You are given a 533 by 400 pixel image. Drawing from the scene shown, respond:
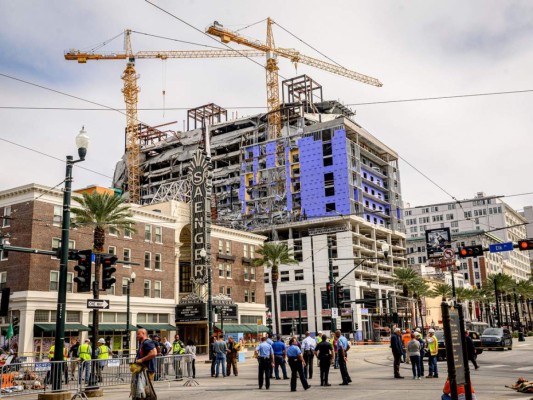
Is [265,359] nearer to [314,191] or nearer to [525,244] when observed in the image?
[525,244]

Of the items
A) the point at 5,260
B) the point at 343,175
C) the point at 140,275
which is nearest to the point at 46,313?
the point at 5,260

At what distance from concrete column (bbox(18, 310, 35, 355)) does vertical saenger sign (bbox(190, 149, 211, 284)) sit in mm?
17962

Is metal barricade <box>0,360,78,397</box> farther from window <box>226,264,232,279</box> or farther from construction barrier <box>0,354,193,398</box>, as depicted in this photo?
window <box>226,264,232,279</box>

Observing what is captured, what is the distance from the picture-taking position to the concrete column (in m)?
45.7

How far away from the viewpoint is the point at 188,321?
5991cm

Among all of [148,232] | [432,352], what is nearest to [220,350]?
[432,352]

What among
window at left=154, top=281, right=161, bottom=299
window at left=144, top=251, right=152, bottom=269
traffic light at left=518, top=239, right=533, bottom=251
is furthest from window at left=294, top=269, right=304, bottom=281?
traffic light at left=518, top=239, right=533, bottom=251

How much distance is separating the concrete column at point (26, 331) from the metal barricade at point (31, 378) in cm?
2884

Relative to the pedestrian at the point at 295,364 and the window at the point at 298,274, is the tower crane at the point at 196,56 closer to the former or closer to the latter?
the window at the point at 298,274

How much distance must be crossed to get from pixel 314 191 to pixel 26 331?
6852cm

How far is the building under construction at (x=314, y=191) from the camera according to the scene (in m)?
100

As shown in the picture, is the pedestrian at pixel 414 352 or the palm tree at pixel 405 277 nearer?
the pedestrian at pixel 414 352

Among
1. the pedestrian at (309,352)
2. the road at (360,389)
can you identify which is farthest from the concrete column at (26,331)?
the pedestrian at (309,352)

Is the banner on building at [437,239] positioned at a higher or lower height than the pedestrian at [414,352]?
higher
